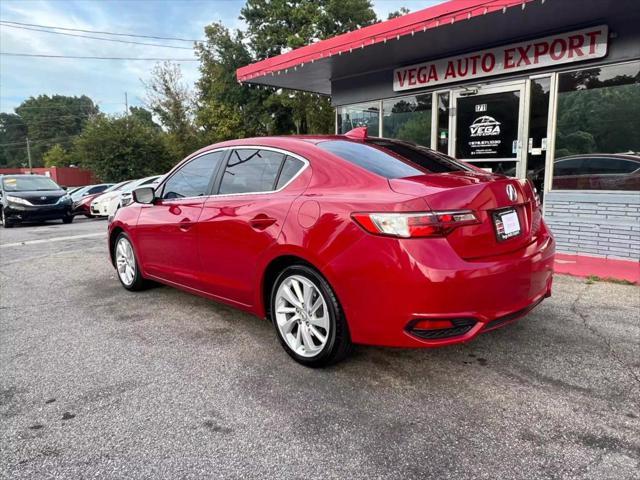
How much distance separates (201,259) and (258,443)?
74.0 inches

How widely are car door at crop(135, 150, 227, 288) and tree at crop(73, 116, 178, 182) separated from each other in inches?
1038

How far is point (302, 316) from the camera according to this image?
3086 millimetres

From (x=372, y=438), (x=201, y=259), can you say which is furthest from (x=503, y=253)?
(x=201, y=259)

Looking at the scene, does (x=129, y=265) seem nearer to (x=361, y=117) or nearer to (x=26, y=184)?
(x=361, y=117)

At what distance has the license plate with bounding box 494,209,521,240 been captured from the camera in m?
2.73

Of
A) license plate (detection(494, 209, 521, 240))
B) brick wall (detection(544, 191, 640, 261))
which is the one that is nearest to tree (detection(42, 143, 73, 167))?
brick wall (detection(544, 191, 640, 261))

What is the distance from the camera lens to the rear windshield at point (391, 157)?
9.85ft

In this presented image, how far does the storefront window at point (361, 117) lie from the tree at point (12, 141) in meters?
110

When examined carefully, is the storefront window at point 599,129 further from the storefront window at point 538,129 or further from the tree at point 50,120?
the tree at point 50,120

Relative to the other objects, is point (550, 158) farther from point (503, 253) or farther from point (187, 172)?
point (187, 172)

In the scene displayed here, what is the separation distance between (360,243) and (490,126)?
584 centimetres

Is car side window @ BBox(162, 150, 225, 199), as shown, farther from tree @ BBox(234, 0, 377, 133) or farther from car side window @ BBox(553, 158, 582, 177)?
tree @ BBox(234, 0, 377, 133)

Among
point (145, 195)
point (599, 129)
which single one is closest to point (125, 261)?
point (145, 195)

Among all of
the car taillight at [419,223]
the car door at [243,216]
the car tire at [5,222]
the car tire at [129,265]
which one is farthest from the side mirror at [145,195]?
the car tire at [5,222]
